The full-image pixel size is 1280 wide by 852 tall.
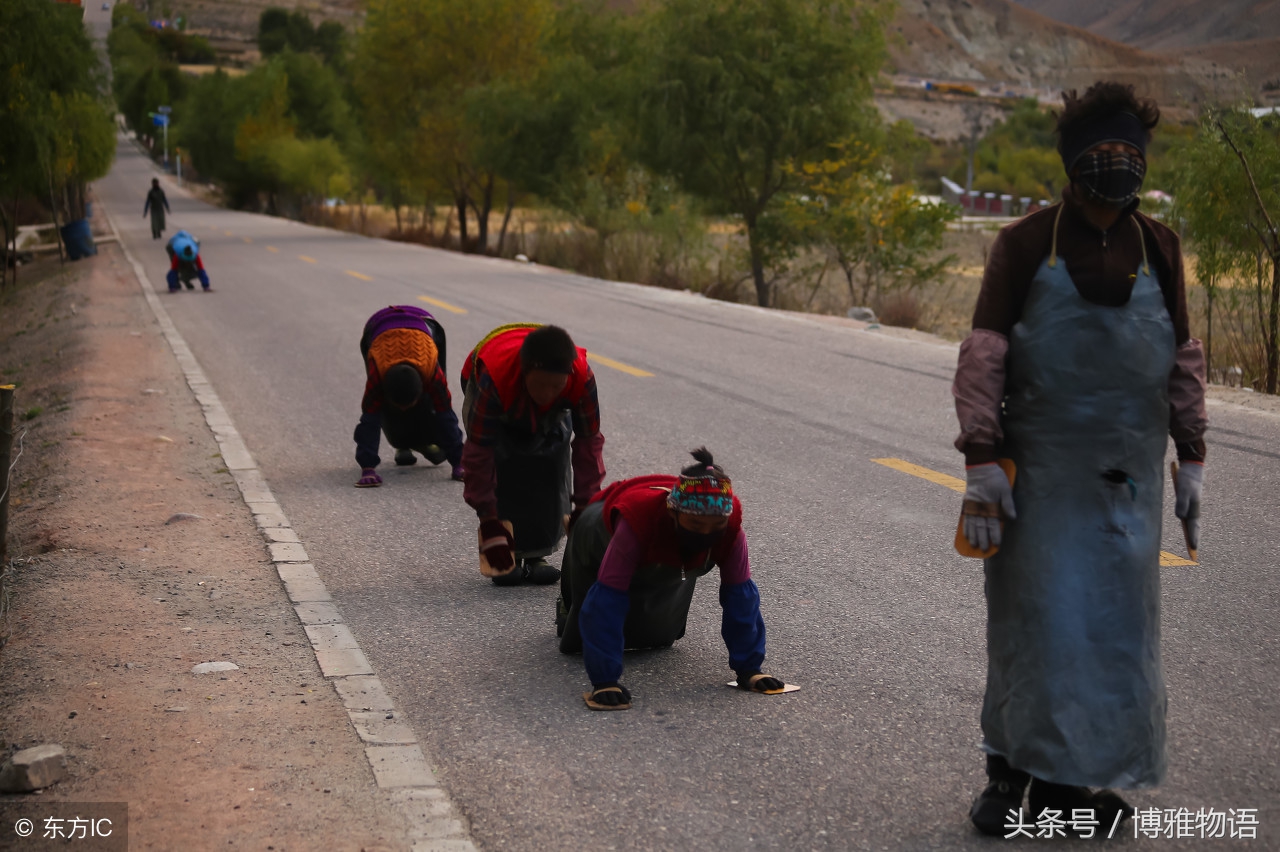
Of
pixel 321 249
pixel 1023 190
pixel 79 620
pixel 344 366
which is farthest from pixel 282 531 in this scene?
pixel 1023 190

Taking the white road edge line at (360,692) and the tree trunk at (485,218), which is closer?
the white road edge line at (360,692)

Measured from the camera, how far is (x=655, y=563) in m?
4.66

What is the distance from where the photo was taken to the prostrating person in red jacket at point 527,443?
218 inches

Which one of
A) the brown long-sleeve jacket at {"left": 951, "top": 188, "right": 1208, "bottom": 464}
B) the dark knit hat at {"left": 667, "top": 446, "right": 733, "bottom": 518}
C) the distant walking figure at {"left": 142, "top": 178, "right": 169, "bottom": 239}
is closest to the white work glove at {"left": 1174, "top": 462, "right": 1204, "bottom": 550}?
the brown long-sleeve jacket at {"left": 951, "top": 188, "right": 1208, "bottom": 464}

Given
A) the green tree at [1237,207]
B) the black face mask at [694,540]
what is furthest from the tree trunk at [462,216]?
the black face mask at [694,540]

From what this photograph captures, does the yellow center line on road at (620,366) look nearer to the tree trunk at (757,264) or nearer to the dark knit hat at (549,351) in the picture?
the dark knit hat at (549,351)

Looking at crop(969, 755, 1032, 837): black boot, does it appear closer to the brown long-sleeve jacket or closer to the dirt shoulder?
the brown long-sleeve jacket

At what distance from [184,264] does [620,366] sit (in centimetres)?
1183

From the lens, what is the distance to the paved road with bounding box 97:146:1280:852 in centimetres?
401

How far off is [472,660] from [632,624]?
657mm

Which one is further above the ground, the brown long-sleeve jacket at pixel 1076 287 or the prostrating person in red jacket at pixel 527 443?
the brown long-sleeve jacket at pixel 1076 287

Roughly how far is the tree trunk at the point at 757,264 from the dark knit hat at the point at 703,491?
2053cm

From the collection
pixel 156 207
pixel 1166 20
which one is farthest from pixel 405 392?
pixel 1166 20

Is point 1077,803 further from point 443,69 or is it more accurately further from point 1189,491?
point 443,69
